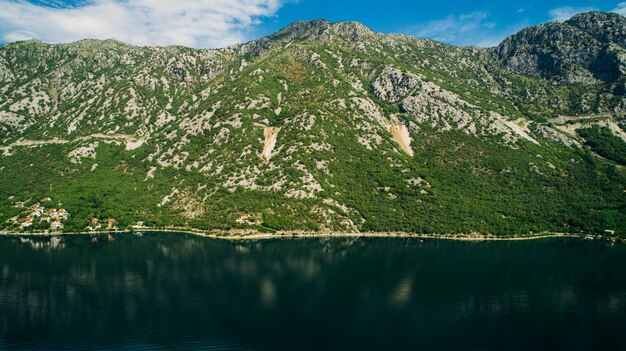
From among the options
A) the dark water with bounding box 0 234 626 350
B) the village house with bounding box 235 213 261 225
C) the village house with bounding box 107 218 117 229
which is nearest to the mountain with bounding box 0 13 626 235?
the village house with bounding box 235 213 261 225

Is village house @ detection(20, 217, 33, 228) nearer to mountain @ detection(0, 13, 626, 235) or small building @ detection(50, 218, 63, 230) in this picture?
mountain @ detection(0, 13, 626, 235)

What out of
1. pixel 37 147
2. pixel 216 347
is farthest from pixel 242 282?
pixel 37 147

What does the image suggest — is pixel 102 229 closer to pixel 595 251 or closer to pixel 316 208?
pixel 316 208

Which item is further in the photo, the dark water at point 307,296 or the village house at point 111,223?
the village house at point 111,223

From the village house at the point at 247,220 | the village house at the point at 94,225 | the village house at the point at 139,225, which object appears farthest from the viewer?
the village house at the point at 139,225

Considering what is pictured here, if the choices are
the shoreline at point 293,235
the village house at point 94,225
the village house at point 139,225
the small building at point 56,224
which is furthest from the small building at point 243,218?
the small building at point 56,224

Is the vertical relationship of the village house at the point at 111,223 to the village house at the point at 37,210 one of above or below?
below

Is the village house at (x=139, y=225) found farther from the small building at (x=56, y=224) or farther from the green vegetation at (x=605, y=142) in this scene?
the green vegetation at (x=605, y=142)

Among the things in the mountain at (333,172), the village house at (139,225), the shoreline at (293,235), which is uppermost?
the mountain at (333,172)

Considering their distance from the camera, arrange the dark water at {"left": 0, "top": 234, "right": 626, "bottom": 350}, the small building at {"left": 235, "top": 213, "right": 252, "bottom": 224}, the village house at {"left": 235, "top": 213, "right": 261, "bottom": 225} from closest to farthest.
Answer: the dark water at {"left": 0, "top": 234, "right": 626, "bottom": 350} → the village house at {"left": 235, "top": 213, "right": 261, "bottom": 225} → the small building at {"left": 235, "top": 213, "right": 252, "bottom": 224}
